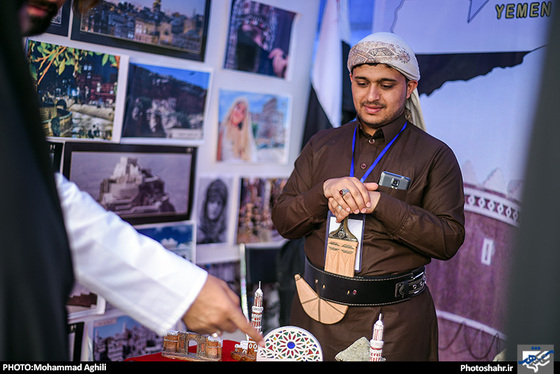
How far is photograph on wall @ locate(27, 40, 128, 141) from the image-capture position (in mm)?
2260

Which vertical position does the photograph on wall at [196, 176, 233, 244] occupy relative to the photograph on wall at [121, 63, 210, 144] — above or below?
below

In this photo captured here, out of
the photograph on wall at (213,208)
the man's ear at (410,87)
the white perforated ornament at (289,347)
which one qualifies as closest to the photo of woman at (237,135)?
the photograph on wall at (213,208)

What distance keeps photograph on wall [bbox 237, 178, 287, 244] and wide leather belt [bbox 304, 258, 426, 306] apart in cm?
119

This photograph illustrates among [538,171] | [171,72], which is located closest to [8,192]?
[538,171]

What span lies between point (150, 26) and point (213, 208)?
1060mm

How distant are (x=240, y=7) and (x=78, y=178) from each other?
1.32 metres

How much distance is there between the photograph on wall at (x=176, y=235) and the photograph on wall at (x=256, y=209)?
0.39 m

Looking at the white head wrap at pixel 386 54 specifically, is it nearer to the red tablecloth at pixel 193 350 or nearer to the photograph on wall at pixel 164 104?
the photograph on wall at pixel 164 104

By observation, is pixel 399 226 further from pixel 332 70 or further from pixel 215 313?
pixel 332 70

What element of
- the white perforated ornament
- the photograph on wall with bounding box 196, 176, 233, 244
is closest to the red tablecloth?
the white perforated ornament

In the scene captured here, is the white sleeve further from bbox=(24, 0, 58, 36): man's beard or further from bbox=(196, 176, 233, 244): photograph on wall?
bbox=(196, 176, 233, 244): photograph on wall

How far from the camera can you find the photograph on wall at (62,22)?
2.26 m

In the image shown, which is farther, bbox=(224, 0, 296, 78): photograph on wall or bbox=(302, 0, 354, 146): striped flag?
bbox=(302, 0, 354, 146): striped flag
